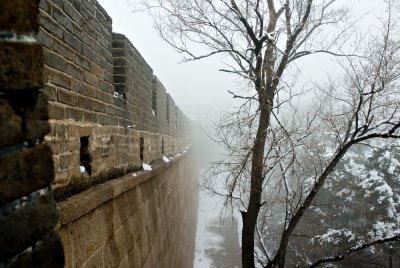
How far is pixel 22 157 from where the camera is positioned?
761 mm

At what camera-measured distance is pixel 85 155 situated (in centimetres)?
225

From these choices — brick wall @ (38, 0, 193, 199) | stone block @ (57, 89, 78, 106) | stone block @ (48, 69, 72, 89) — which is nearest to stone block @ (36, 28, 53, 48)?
brick wall @ (38, 0, 193, 199)

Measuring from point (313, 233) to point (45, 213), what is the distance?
16.4 meters

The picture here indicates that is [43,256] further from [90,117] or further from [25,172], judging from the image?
[90,117]

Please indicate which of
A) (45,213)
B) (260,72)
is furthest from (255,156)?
(45,213)

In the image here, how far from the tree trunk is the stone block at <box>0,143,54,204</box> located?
13.8ft

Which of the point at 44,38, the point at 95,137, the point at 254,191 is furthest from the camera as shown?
the point at 254,191

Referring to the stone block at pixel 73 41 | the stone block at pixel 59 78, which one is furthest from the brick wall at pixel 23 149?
the stone block at pixel 73 41

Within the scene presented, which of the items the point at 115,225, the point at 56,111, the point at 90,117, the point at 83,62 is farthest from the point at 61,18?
the point at 115,225

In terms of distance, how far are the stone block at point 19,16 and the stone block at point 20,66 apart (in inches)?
1.8

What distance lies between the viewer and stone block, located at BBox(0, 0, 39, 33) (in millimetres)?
702

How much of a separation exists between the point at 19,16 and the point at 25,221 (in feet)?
1.90

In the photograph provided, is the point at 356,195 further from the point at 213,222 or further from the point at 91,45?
the point at 91,45

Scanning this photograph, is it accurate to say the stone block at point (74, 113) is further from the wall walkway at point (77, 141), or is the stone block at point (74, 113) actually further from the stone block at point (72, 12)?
the stone block at point (72, 12)
